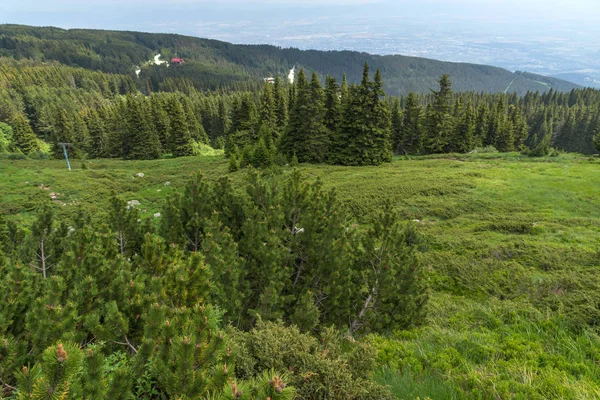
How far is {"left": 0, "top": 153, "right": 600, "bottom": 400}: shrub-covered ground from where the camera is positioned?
227 inches

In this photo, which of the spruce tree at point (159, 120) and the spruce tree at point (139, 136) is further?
the spruce tree at point (159, 120)

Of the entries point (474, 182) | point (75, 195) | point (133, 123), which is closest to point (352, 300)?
point (474, 182)

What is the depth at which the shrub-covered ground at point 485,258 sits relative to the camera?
578 cm

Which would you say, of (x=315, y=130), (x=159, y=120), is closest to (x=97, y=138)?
(x=159, y=120)

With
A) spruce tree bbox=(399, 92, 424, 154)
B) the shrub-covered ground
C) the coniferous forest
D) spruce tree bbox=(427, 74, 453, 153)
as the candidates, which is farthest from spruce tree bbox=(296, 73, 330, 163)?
the coniferous forest

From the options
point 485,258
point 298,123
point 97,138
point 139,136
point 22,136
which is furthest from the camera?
point 97,138

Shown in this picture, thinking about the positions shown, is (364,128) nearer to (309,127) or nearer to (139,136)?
(309,127)

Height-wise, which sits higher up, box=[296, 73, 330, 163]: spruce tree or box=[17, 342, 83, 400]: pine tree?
box=[17, 342, 83, 400]: pine tree

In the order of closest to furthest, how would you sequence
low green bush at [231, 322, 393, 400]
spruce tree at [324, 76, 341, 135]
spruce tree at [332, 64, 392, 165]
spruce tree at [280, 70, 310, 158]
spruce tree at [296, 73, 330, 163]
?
low green bush at [231, 322, 393, 400], spruce tree at [332, 64, 392, 165], spruce tree at [296, 73, 330, 163], spruce tree at [280, 70, 310, 158], spruce tree at [324, 76, 341, 135]

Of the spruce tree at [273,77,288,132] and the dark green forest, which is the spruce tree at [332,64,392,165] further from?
the spruce tree at [273,77,288,132]

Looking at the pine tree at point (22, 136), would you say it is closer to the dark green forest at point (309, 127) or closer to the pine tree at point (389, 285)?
the dark green forest at point (309, 127)

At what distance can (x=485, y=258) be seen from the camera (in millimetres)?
14383

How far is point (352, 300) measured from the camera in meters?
8.59

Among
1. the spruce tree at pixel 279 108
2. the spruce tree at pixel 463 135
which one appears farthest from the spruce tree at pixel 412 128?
the spruce tree at pixel 279 108
